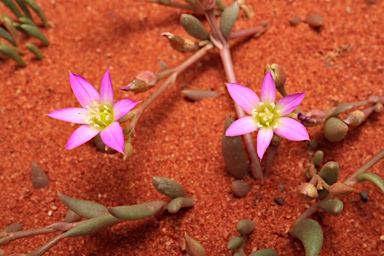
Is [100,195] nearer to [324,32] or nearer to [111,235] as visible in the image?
[111,235]

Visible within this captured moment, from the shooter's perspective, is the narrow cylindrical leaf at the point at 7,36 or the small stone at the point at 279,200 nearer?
the small stone at the point at 279,200

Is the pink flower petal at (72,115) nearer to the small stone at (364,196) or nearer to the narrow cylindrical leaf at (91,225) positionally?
the narrow cylindrical leaf at (91,225)

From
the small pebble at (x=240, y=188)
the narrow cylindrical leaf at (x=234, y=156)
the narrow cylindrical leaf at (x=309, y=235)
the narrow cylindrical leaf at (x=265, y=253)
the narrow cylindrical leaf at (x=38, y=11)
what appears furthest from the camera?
the narrow cylindrical leaf at (x=38, y=11)

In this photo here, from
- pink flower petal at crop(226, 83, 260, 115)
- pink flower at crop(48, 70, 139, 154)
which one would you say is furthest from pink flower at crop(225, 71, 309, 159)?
pink flower at crop(48, 70, 139, 154)

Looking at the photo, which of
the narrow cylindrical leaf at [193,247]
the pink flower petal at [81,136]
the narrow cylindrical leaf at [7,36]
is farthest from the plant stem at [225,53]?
the narrow cylindrical leaf at [7,36]

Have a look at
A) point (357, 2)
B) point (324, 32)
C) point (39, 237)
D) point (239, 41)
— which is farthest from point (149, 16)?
point (39, 237)

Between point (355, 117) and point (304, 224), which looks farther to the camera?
point (355, 117)

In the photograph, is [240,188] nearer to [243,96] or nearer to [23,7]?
[243,96]
